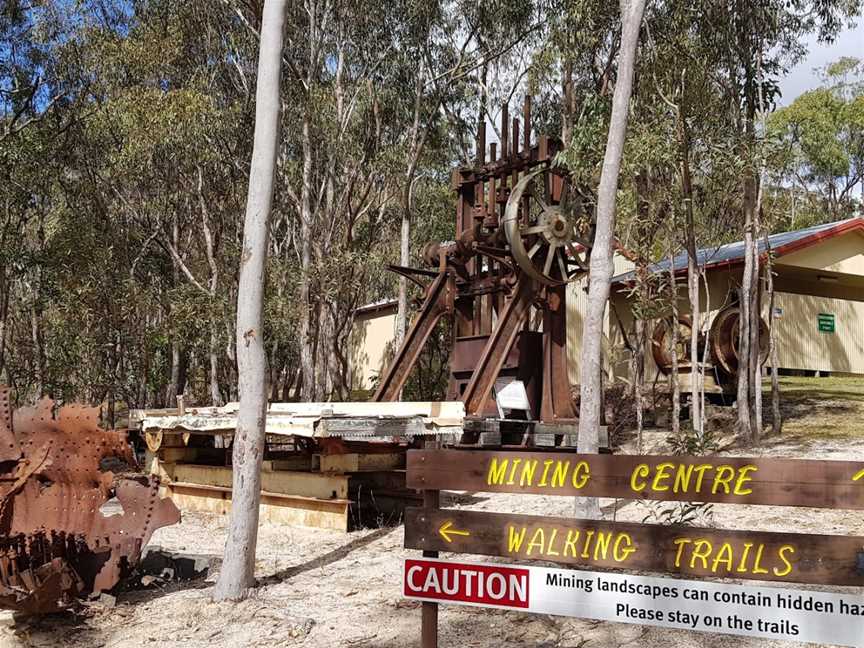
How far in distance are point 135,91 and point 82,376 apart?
28.2 feet

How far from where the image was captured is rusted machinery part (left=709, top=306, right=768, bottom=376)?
1522 centimetres

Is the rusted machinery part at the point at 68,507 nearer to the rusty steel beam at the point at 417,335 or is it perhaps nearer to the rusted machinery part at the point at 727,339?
the rusty steel beam at the point at 417,335

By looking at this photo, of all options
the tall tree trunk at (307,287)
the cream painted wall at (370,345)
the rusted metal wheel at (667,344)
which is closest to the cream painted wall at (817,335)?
the rusted metal wheel at (667,344)

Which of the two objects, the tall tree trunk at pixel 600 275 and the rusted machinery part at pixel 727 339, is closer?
the tall tree trunk at pixel 600 275

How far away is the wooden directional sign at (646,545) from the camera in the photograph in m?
3.62

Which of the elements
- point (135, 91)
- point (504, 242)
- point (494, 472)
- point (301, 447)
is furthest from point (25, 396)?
point (494, 472)

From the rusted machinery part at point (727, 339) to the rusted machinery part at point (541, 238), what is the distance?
15.4 feet

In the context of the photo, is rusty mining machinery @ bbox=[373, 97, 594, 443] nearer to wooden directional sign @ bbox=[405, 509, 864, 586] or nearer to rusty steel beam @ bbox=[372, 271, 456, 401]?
rusty steel beam @ bbox=[372, 271, 456, 401]

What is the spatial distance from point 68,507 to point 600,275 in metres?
4.67

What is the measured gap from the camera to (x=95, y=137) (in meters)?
22.9

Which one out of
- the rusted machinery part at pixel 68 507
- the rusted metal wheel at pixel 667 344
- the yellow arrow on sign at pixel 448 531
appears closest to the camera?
the yellow arrow on sign at pixel 448 531

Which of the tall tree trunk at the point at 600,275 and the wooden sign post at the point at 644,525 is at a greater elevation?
the tall tree trunk at the point at 600,275

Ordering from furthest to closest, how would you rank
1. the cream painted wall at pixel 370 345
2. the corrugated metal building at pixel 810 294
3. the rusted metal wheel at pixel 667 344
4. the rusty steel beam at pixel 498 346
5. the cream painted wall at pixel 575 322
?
the cream painted wall at pixel 370 345 < the cream painted wall at pixel 575 322 < the corrugated metal building at pixel 810 294 < the rusted metal wheel at pixel 667 344 < the rusty steel beam at pixel 498 346

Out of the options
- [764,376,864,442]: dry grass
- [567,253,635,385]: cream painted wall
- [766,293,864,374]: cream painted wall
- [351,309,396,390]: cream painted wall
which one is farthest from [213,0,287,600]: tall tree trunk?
[351,309,396,390]: cream painted wall
